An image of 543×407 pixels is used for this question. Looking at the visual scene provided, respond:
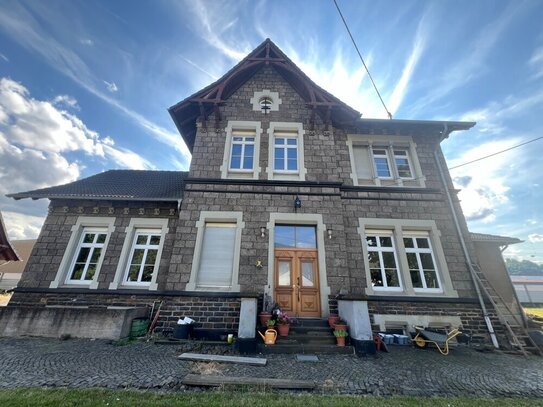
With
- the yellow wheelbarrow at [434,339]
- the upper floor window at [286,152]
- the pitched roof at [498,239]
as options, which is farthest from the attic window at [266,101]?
the pitched roof at [498,239]

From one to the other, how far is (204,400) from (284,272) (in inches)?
181

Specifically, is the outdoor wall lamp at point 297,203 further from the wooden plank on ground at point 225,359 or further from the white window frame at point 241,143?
the wooden plank on ground at point 225,359

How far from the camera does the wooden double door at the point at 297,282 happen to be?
23.8 feet

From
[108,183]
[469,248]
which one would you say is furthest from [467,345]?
[108,183]

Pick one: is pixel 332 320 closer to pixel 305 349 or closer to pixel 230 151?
pixel 305 349

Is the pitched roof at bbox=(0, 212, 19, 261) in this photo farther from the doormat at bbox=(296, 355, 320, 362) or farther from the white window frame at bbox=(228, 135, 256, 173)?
the doormat at bbox=(296, 355, 320, 362)

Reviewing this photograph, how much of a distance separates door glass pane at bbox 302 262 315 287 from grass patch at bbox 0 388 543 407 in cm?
404

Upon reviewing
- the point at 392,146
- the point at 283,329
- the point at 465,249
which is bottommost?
the point at 283,329

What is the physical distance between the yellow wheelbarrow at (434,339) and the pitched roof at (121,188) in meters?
8.56

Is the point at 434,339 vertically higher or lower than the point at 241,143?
lower

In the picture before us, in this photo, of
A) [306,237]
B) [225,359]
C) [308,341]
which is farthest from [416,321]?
[225,359]

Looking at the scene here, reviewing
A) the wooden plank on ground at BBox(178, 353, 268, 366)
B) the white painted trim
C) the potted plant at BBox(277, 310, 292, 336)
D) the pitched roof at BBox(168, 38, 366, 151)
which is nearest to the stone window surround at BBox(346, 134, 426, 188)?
the pitched roof at BBox(168, 38, 366, 151)

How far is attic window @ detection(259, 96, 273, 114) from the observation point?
31.9 ft

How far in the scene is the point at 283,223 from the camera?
26.8ft
